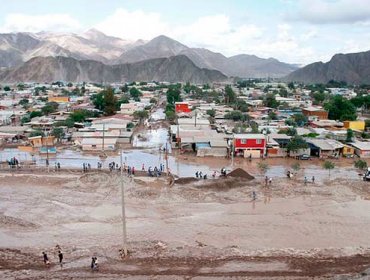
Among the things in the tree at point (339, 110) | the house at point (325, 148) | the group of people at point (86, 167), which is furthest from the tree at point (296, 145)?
the tree at point (339, 110)

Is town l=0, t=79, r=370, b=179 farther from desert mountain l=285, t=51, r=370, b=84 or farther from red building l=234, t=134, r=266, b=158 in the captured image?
desert mountain l=285, t=51, r=370, b=84

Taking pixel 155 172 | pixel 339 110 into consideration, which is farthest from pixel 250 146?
pixel 339 110

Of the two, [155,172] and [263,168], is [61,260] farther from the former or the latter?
[263,168]

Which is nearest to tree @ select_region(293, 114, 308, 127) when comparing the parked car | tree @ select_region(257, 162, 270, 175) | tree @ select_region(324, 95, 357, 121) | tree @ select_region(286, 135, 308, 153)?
tree @ select_region(324, 95, 357, 121)

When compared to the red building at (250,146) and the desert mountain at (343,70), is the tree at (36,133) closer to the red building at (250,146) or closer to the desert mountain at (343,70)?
the red building at (250,146)

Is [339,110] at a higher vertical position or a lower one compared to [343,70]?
lower
